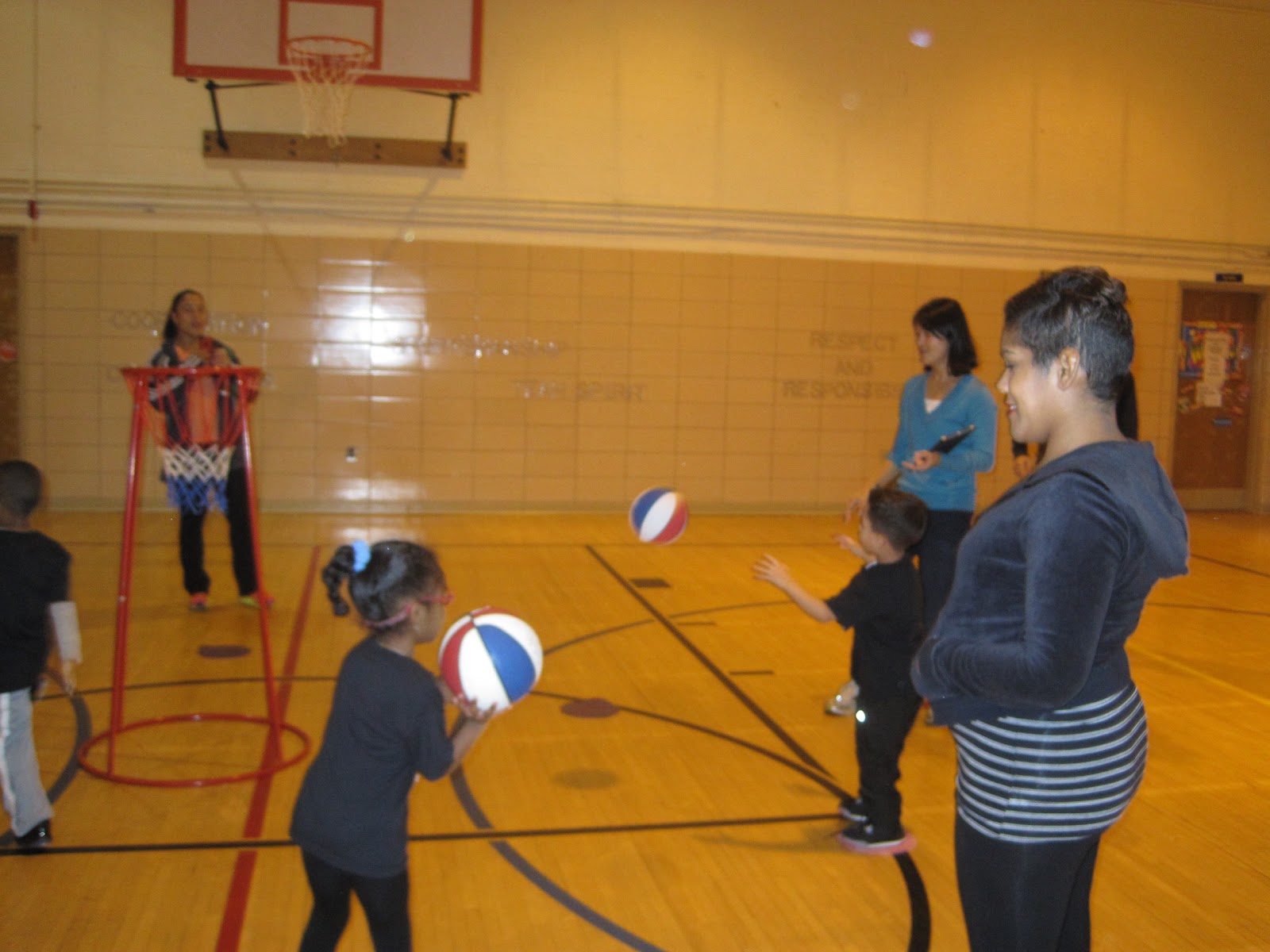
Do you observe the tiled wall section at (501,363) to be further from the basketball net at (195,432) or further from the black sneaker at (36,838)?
the black sneaker at (36,838)

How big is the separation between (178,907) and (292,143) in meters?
7.68

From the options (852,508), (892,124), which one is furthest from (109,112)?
(852,508)

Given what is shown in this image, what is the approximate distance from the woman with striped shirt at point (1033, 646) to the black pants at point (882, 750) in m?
1.59

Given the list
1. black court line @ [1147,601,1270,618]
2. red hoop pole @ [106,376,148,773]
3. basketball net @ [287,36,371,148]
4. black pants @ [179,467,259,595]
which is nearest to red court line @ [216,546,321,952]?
red hoop pole @ [106,376,148,773]

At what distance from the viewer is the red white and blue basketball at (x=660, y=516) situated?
15.3ft

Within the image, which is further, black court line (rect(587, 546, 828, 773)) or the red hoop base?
black court line (rect(587, 546, 828, 773))

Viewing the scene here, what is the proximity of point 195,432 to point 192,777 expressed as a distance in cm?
178

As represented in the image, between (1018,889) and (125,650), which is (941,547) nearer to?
(1018,889)

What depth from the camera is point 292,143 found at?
30.1 feet

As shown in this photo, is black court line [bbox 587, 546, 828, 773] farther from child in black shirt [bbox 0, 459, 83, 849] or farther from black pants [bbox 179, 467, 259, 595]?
child in black shirt [bbox 0, 459, 83, 849]

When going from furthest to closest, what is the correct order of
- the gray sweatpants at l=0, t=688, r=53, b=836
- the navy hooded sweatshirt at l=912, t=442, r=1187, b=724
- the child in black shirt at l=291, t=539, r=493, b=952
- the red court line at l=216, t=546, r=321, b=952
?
the gray sweatpants at l=0, t=688, r=53, b=836
the red court line at l=216, t=546, r=321, b=952
the child in black shirt at l=291, t=539, r=493, b=952
the navy hooded sweatshirt at l=912, t=442, r=1187, b=724

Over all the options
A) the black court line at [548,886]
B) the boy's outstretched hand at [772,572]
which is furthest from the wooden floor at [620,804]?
the boy's outstretched hand at [772,572]

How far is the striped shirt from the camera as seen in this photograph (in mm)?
→ 1504

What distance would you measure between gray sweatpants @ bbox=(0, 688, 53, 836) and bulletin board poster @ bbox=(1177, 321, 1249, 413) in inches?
443
